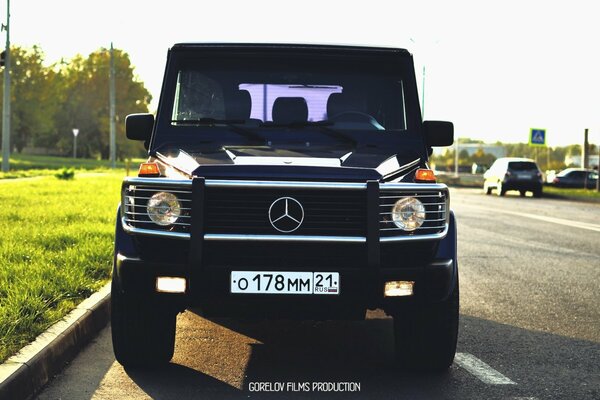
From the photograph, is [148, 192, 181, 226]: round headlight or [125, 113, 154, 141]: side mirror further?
[125, 113, 154, 141]: side mirror

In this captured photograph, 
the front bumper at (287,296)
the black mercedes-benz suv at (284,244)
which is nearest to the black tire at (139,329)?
the black mercedes-benz suv at (284,244)

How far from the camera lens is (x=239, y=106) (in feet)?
18.4

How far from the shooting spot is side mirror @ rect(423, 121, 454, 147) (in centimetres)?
562

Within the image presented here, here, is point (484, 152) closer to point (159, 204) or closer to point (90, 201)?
point (90, 201)

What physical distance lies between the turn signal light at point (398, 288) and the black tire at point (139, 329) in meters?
1.30

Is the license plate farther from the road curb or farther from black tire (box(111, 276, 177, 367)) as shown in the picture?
the road curb

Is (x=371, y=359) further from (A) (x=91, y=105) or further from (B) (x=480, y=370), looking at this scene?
(A) (x=91, y=105)

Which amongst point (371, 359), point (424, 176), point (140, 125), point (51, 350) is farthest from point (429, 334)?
point (140, 125)

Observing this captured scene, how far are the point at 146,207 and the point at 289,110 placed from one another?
1.39 m

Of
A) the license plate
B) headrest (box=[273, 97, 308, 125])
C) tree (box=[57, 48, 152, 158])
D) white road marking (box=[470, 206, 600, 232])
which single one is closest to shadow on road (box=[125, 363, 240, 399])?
the license plate

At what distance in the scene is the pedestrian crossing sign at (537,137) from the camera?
44.2 m

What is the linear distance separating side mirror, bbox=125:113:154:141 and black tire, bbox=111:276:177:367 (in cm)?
124

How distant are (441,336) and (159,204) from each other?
180 cm

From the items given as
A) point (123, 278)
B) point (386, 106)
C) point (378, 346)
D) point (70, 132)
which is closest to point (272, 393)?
point (123, 278)
